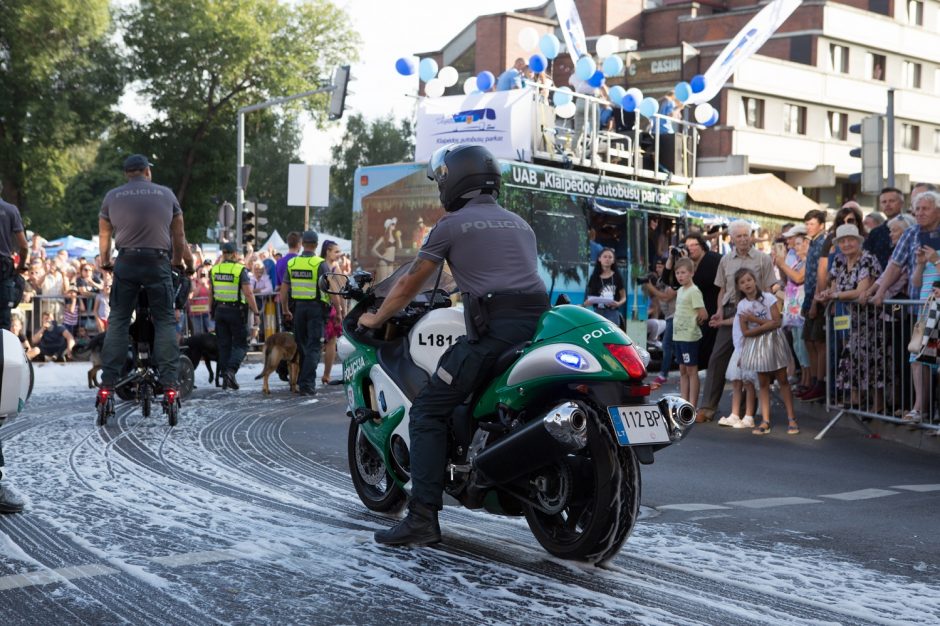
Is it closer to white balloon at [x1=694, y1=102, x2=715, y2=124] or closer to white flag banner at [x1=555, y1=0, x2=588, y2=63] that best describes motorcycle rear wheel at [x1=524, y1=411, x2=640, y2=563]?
white balloon at [x1=694, y1=102, x2=715, y2=124]

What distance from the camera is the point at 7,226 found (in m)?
8.87

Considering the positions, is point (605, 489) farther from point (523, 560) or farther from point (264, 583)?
point (264, 583)

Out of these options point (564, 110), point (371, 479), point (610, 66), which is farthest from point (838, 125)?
point (371, 479)

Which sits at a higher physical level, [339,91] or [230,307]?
[339,91]

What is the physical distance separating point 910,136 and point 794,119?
9792 mm

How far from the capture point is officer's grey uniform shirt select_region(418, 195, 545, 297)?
5656mm

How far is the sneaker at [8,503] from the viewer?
6.35m

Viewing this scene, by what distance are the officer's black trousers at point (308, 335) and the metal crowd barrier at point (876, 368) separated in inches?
234

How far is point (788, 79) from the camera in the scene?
59.3m

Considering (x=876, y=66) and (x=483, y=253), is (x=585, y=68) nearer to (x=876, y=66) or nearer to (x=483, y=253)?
(x=483, y=253)

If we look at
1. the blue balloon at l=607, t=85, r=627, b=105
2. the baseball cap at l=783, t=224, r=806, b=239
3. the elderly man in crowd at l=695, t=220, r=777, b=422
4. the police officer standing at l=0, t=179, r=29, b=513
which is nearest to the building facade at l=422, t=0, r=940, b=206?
the blue balloon at l=607, t=85, r=627, b=105

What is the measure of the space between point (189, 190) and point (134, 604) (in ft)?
161

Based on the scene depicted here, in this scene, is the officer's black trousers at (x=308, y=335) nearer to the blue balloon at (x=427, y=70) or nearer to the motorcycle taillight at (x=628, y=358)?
the blue balloon at (x=427, y=70)

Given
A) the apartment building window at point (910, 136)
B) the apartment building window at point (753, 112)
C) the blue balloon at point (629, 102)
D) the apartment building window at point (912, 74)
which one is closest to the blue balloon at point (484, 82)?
the blue balloon at point (629, 102)
